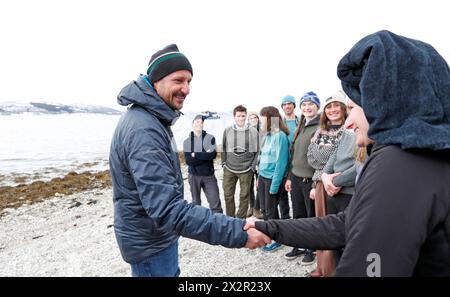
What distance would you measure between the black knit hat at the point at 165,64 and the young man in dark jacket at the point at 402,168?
1771 mm

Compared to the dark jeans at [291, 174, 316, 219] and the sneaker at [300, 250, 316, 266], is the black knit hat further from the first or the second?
the sneaker at [300, 250, 316, 266]

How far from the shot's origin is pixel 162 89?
8.80ft

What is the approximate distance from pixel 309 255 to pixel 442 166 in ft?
14.7

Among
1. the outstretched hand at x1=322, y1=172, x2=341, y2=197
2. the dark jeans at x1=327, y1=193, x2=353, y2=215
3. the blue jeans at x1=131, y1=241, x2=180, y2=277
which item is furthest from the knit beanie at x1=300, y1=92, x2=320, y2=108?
the blue jeans at x1=131, y1=241, x2=180, y2=277

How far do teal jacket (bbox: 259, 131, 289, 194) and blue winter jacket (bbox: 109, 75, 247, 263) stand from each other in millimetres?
3246

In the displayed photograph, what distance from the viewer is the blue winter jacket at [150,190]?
2189 millimetres

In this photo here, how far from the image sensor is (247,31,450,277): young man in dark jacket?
109 cm

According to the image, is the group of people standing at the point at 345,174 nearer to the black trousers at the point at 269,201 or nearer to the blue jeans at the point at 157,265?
the blue jeans at the point at 157,265

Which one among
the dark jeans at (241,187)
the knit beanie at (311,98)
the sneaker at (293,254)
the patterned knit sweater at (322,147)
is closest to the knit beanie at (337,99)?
the patterned knit sweater at (322,147)

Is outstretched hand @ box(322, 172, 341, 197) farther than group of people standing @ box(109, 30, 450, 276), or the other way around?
outstretched hand @ box(322, 172, 341, 197)

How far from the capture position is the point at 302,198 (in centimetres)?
518

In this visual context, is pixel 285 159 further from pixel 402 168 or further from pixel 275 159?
pixel 402 168
